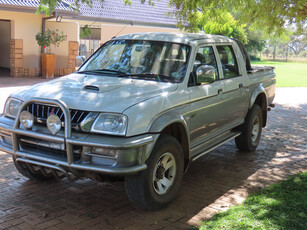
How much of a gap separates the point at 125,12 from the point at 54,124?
71.1 feet

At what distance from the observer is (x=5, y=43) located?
2342 centimetres

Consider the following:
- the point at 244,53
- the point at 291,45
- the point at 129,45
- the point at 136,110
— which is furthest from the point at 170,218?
the point at 291,45

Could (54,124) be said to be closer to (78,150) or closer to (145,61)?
(78,150)

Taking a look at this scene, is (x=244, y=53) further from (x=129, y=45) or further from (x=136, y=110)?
(x=136, y=110)

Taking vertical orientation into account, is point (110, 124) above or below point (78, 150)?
above

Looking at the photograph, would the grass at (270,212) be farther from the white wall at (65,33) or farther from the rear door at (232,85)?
the white wall at (65,33)

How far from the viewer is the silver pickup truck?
4.32m

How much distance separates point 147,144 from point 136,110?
1.24 ft

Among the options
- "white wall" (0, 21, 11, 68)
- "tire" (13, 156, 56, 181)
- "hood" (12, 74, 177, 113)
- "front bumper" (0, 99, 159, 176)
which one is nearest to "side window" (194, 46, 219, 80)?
"hood" (12, 74, 177, 113)

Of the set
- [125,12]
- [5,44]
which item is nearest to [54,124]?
[5,44]

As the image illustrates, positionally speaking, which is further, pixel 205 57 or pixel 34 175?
pixel 205 57

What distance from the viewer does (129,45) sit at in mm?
6023

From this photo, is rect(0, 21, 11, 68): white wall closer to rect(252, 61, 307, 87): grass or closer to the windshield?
rect(252, 61, 307, 87): grass

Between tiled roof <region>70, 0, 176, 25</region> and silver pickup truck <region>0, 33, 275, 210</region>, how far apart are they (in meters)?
17.6
